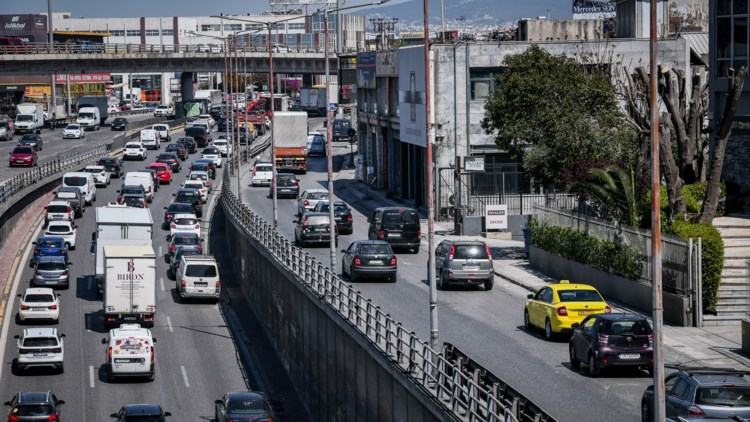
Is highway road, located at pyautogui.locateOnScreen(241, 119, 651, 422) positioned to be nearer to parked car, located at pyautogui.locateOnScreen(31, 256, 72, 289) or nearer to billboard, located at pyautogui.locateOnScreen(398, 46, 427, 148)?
parked car, located at pyautogui.locateOnScreen(31, 256, 72, 289)

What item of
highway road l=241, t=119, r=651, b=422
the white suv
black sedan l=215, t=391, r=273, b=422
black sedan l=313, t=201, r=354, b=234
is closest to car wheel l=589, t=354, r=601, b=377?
highway road l=241, t=119, r=651, b=422

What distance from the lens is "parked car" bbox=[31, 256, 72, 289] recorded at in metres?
59.1

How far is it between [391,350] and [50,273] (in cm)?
3339

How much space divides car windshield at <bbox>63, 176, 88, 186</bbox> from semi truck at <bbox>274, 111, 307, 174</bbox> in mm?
14746

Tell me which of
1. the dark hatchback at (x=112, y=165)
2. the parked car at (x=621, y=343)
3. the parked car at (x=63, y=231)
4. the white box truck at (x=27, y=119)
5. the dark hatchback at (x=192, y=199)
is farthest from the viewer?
the white box truck at (x=27, y=119)

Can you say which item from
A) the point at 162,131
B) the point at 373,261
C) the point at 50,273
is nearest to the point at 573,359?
the point at 373,261

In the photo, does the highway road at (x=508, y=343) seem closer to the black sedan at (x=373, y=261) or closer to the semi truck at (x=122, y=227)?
the black sedan at (x=373, y=261)

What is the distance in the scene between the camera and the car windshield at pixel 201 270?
58.4m

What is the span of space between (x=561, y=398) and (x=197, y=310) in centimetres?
3390

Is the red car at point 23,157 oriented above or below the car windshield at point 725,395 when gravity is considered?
above

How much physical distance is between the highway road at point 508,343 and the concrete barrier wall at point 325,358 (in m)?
2.04

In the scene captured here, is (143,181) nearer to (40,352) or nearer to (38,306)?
(38,306)

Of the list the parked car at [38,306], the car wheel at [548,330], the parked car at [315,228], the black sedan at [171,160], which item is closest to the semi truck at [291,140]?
the black sedan at [171,160]

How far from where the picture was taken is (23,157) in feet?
314
